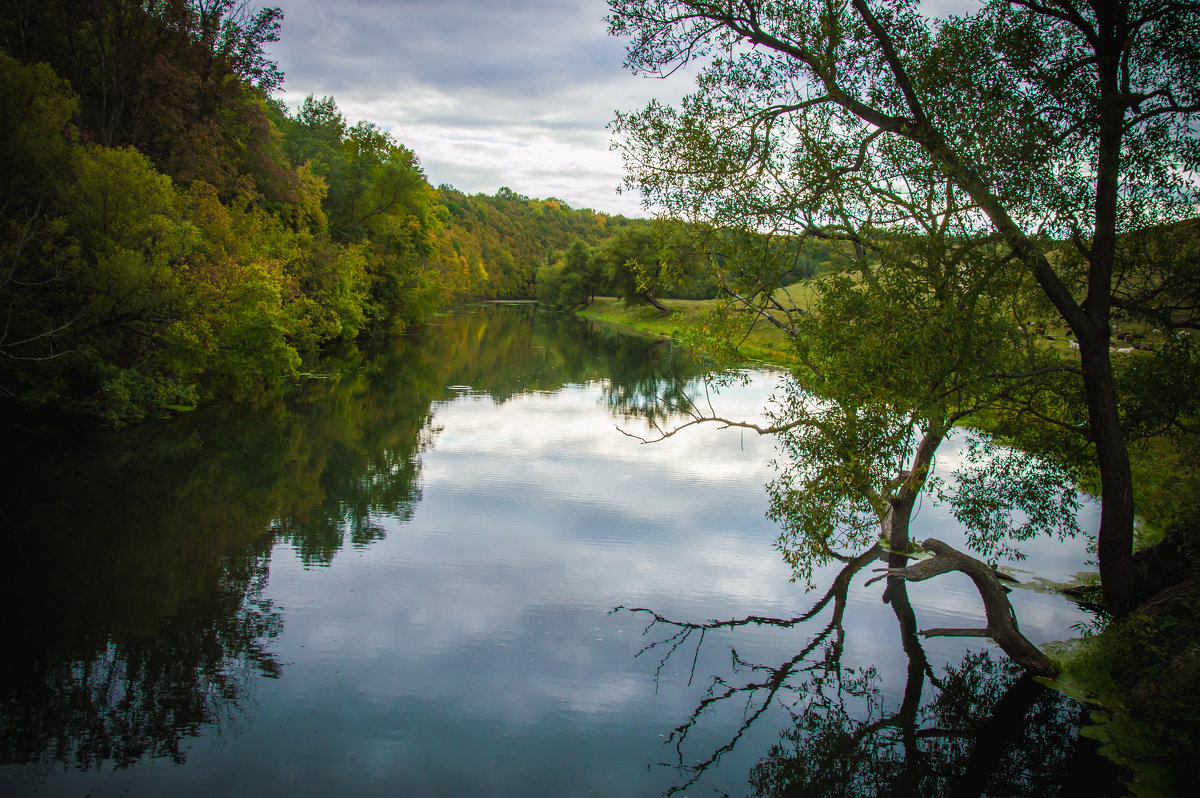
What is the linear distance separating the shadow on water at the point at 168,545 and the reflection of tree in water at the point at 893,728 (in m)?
5.18

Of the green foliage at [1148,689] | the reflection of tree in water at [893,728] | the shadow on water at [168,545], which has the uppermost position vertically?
the green foliage at [1148,689]

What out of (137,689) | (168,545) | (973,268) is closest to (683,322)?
(973,268)

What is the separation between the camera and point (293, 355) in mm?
24281

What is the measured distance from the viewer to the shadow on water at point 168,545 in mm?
7367

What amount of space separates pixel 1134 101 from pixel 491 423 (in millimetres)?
18126

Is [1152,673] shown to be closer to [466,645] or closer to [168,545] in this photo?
[466,645]

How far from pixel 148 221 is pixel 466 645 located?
1540 centimetres

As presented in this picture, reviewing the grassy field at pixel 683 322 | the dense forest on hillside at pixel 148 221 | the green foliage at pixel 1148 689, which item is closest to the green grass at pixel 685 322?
the grassy field at pixel 683 322

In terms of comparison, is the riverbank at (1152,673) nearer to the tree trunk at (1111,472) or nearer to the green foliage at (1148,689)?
the green foliage at (1148,689)

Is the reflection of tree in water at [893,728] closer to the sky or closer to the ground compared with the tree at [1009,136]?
closer to the ground

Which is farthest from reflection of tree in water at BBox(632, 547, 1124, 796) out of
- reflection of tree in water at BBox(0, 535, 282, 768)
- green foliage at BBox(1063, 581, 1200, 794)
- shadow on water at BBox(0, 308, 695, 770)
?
shadow on water at BBox(0, 308, 695, 770)

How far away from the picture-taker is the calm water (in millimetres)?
7027

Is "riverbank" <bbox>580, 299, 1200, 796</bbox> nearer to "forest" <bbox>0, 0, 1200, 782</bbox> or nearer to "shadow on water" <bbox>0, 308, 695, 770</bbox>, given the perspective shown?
"forest" <bbox>0, 0, 1200, 782</bbox>

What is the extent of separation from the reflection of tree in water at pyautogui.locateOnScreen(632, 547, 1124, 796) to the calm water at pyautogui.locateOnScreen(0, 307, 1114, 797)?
36 millimetres
